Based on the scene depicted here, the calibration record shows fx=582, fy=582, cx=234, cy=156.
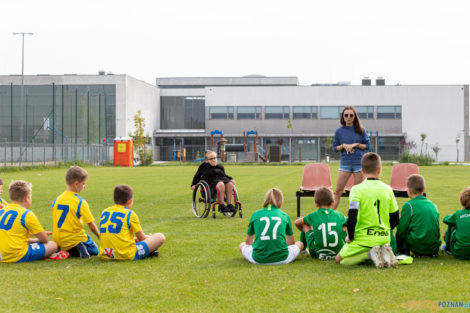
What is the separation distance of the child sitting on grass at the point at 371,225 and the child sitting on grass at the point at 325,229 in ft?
1.17

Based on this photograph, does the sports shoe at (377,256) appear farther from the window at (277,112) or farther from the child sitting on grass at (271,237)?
the window at (277,112)

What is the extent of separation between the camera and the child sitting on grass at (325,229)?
6.71 metres

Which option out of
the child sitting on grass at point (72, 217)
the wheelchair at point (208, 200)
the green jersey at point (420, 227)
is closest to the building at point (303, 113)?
the wheelchair at point (208, 200)

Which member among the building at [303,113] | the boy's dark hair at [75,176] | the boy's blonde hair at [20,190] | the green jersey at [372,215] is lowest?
the green jersey at [372,215]

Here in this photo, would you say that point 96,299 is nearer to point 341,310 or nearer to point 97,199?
point 341,310

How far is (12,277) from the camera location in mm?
5977

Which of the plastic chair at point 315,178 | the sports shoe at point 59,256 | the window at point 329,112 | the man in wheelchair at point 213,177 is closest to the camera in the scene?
the sports shoe at point 59,256

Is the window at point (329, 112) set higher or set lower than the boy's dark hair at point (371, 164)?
higher

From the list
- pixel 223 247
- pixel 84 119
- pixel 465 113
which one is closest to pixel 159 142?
pixel 84 119

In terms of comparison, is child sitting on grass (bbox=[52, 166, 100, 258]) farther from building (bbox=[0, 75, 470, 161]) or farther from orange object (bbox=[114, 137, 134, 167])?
building (bbox=[0, 75, 470, 161])

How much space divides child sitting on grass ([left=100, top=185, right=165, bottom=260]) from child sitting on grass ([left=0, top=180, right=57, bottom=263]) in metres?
0.74

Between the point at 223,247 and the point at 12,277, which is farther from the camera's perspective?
the point at 223,247

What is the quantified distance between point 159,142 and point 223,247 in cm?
6625

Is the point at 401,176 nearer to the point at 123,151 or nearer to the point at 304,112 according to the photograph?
the point at 123,151
